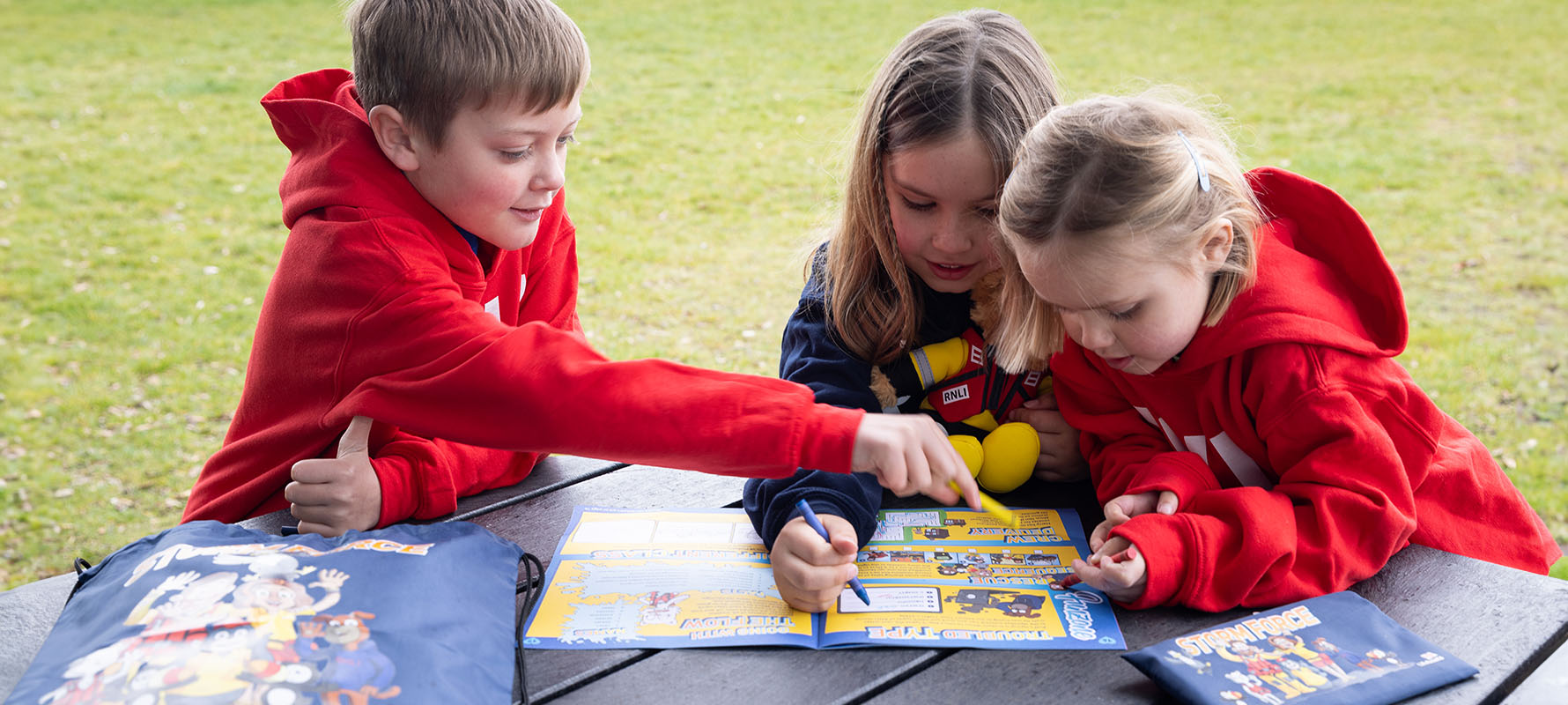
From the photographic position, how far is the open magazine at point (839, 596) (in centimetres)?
148

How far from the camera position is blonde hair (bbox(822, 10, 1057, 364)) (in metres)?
1.83

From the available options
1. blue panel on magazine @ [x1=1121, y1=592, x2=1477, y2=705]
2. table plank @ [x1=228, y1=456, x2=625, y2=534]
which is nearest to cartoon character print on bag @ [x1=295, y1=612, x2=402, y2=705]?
table plank @ [x1=228, y1=456, x2=625, y2=534]

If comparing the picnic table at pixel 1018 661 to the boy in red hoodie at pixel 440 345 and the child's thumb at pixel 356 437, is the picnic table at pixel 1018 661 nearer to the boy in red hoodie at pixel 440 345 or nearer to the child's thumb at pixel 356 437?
the boy in red hoodie at pixel 440 345

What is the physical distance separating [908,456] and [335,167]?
0.97 meters

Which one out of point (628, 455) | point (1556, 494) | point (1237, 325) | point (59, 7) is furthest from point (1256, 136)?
point (59, 7)

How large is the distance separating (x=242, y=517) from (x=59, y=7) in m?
12.1

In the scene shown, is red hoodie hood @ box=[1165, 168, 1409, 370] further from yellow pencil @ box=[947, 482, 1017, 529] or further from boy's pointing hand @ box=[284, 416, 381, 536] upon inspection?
boy's pointing hand @ box=[284, 416, 381, 536]

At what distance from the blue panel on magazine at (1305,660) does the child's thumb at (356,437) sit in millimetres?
1081

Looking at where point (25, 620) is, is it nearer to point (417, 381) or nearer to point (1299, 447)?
point (417, 381)

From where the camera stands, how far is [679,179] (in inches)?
269

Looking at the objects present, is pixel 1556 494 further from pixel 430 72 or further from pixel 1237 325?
pixel 430 72

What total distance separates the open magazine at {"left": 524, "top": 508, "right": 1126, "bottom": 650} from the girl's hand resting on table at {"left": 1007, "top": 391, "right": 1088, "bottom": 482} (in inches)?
4.6

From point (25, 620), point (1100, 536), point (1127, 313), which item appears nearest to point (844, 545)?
point (1100, 536)

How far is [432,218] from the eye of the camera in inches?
71.1
